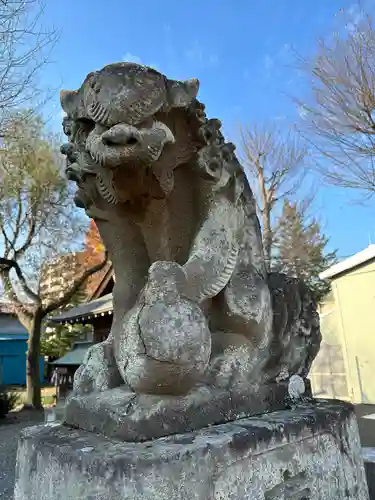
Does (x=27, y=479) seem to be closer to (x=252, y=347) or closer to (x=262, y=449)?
(x=262, y=449)

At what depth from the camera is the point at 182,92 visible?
1358 mm

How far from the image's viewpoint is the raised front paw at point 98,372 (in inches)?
56.0

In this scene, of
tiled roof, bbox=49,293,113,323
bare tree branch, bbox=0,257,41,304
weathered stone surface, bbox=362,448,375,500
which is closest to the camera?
weathered stone surface, bbox=362,448,375,500

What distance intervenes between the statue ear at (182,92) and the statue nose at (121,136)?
0.74ft

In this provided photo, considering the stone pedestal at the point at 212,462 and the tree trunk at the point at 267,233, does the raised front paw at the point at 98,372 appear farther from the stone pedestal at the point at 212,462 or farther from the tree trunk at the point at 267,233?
the tree trunk at the point at 267,233

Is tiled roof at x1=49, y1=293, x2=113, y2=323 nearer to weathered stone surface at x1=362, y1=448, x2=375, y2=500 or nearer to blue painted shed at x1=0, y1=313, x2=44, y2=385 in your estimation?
blue painted shed at x1=0, y1=313, x2=44, y2=385

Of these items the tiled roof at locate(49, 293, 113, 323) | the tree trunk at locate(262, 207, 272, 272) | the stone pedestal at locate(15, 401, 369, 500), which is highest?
the tree trunk at locate(262, 207, 272, 272)

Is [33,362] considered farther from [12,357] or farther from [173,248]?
[173,248]

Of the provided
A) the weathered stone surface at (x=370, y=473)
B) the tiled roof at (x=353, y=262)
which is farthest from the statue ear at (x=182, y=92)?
the tiled roof at (x=353, y=262)

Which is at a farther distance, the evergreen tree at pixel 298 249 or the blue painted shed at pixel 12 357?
the blue painted shed at pixel 12 357

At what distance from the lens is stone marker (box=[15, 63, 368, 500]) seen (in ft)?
3.47

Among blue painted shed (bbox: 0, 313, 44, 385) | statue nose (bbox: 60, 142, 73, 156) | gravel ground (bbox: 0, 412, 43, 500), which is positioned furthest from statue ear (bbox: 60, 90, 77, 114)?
blue painted shed (bbox: 0, 313, 44, 385)

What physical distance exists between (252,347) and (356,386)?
21.1 ft

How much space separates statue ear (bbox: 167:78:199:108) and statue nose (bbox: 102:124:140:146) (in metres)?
0.23
